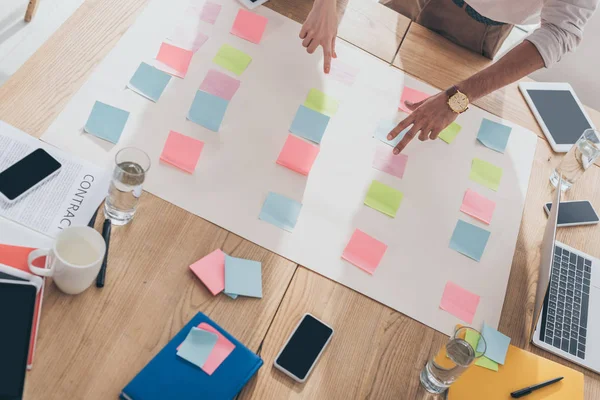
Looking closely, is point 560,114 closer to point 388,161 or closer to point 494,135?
point 494,135

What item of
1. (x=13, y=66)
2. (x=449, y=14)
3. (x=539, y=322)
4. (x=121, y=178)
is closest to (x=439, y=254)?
(x=539, y=322)

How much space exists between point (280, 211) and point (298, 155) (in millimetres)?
165

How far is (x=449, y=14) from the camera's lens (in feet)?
6.15

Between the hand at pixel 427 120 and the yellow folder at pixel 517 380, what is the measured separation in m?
0.54

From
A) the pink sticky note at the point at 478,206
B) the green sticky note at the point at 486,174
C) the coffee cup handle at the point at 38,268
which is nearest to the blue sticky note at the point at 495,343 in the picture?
the pink sticky note at the point at 478,206

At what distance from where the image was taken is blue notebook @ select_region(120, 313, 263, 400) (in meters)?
1.04

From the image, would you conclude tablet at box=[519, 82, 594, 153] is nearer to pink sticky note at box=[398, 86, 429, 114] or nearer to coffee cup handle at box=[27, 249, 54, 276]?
pink sticky note at box=[398, 86, 429, 114]

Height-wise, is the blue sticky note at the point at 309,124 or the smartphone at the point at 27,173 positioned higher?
the blue sticky note at the point at 309,124

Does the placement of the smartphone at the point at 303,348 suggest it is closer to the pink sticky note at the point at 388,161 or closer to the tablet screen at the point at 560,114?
the pink sticky note at the point at 388,161

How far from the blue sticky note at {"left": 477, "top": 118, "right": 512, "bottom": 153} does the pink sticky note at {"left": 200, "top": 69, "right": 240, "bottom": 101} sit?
0.67 metres

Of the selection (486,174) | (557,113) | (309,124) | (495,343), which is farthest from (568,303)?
(309,124)

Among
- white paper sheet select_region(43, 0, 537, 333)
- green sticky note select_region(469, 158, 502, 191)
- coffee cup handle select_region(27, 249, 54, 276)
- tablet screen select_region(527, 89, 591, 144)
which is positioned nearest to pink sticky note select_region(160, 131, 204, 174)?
white paper sheet select_region(43, 0, 537, 333)

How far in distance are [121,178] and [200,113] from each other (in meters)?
0.32

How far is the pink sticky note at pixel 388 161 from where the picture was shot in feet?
4.91
